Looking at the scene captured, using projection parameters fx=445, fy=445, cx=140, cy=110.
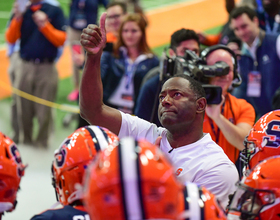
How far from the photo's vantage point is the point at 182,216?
5.15ft

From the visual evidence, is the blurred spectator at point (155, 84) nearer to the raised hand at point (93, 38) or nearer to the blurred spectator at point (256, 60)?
the raised hand at point (93, 38)

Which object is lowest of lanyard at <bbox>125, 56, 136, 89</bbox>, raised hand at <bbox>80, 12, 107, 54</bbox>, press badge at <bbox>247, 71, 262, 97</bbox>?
press badge at <bbox>247, 71, 262, 97</bbox>

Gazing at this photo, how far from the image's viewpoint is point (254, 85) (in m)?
5.35

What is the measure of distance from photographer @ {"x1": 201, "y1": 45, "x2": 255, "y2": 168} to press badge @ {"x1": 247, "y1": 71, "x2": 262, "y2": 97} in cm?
175

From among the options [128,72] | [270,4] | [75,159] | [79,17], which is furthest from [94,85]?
[79,17]

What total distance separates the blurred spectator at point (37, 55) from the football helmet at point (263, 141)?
4115mm

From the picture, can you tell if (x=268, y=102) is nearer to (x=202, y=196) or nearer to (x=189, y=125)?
(x=189, y=125)

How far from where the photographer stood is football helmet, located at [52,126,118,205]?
1.92 metres

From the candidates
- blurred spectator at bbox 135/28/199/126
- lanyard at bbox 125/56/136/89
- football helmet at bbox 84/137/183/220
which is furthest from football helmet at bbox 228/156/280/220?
lanyard at bbox 125/56/136/89

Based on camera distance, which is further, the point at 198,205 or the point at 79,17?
the point at 79,17

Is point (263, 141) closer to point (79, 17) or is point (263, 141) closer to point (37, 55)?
point (37, 55)

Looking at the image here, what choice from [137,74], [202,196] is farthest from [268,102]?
[202,196]

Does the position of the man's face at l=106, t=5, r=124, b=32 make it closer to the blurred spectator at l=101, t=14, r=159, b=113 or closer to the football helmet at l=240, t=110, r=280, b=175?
the blurred spectator at l=101, t=14, r=159, b=113

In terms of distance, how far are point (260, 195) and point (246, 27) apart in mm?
3696
